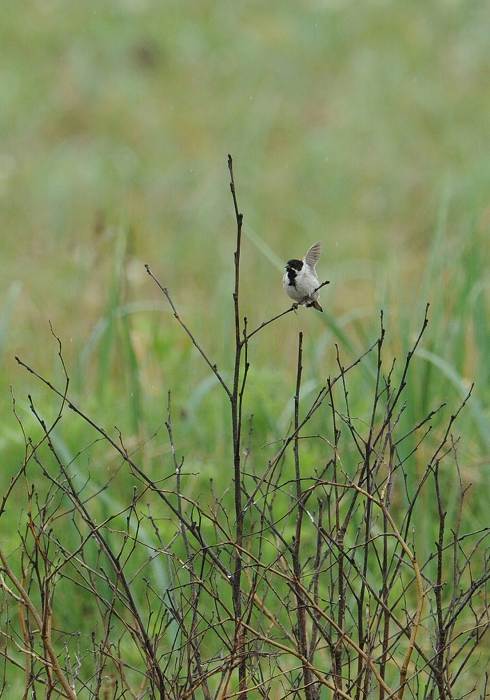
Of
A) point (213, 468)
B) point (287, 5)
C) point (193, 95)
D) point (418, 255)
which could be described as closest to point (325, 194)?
point (418, 255)

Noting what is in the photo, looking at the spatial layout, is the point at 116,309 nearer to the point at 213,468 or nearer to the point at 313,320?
the point at 213,468

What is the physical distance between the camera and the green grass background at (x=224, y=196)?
407 cm

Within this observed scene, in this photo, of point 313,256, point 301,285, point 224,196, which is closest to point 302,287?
point 301,285

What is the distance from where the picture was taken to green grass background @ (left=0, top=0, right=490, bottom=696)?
13.4 feet

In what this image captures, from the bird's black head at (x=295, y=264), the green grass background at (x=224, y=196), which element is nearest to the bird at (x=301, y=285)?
the bird's black head at (x=295, y=264)

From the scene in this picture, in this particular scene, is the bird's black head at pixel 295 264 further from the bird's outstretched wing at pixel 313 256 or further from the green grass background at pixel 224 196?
the green grass background at pixel 224 196

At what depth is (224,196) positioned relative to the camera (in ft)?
25.4

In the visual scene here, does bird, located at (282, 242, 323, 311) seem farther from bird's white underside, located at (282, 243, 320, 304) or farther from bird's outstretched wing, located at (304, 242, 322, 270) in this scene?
bird's outstretched wing, located at (304, 242, 322, 270)

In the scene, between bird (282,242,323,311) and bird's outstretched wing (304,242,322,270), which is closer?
bird (282,242,323,311)

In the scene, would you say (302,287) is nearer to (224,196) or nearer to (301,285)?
(301,285)

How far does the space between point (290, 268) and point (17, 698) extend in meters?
1.40

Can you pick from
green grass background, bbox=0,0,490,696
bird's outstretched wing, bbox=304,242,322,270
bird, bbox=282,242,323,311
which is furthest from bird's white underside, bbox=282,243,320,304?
green grass background, bbox=0,0,490,696

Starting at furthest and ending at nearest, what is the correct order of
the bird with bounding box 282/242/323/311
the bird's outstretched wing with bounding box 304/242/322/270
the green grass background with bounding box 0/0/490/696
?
the green grass background with bounding box 0/0/490/696
the bird's outstretched wing with bounding box 304/242/322/270
the bird with bounding box 282/242/323/311

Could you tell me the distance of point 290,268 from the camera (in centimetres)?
240
